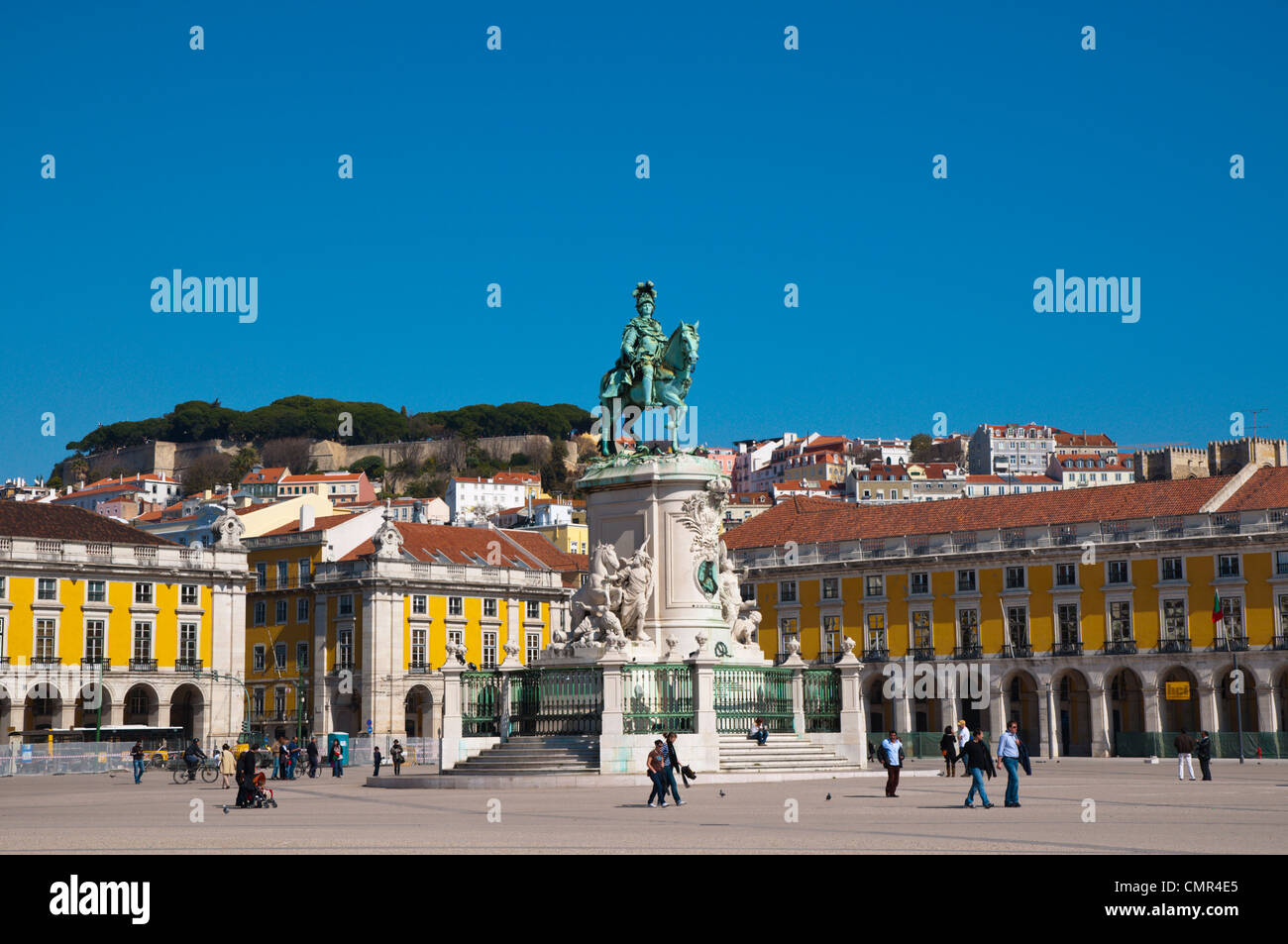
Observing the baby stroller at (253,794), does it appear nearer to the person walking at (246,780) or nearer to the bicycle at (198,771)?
the person walking at (246,780)

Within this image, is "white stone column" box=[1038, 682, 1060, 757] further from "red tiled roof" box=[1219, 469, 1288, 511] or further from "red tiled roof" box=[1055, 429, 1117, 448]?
"red tiled roof" box=[1055, 429, 1117, 448]

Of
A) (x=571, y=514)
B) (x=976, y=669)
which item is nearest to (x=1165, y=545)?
(x=976, y=669)

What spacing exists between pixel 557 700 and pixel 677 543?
153 inches

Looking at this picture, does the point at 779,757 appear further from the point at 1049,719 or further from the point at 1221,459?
the point at 1221,459

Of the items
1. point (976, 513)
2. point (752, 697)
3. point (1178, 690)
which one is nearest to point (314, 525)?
point (976, 513)

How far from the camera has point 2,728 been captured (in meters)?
59.8

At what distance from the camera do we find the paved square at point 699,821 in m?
15.9

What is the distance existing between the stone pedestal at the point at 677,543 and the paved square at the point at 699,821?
3413 millimetres

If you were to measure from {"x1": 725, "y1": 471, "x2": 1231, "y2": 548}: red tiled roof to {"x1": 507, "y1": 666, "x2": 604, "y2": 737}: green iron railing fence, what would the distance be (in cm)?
4091

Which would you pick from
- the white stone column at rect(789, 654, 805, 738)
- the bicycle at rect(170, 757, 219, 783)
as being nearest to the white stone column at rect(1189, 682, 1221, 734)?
the white stone column at rect(789, 654, 805, 738)

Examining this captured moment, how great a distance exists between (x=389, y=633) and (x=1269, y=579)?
36313mm

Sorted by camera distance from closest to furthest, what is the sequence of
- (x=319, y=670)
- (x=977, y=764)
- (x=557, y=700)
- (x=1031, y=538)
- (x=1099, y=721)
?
(x=977, y=764), (x=557, y=700), (x=1099, y=721), (x=1031, y=538), (x=319, y=670)

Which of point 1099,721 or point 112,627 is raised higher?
point 112,627

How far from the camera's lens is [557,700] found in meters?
31.4
